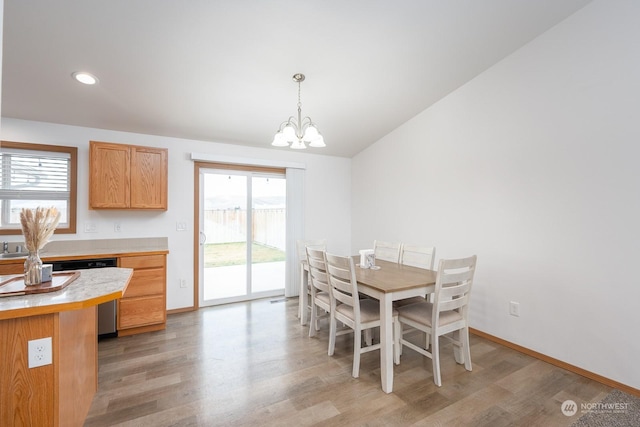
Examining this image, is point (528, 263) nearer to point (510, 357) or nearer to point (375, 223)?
point (510, 357)

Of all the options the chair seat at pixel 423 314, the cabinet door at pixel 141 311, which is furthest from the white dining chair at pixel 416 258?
the cabinet door at pixel 141 311

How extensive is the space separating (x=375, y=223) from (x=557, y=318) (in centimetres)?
247

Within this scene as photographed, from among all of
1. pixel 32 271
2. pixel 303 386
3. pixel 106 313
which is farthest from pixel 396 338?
pixel 106 313

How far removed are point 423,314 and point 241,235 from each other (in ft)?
9.07

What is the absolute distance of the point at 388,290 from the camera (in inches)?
80.3

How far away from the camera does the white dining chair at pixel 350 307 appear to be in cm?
224

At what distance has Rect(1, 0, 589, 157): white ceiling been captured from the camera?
6.56 feet

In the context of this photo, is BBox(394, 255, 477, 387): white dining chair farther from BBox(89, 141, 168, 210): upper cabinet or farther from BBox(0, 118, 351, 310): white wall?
BBox(89, 141, 168, 210): upper cabinet

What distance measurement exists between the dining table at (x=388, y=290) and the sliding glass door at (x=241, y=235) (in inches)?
83.2

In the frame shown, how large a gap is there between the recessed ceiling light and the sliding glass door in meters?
1.52

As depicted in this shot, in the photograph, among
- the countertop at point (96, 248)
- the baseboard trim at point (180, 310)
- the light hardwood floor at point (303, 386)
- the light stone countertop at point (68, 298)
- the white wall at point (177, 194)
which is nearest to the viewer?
the light stone countertop at point (68, 298)

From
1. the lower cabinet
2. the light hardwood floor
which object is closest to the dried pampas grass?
the light hardwood floor

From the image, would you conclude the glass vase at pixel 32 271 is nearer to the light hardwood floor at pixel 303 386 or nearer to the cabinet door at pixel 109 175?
the light hardwood floor at pixel 303 386

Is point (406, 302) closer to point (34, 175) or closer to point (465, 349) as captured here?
point (465, 349)
